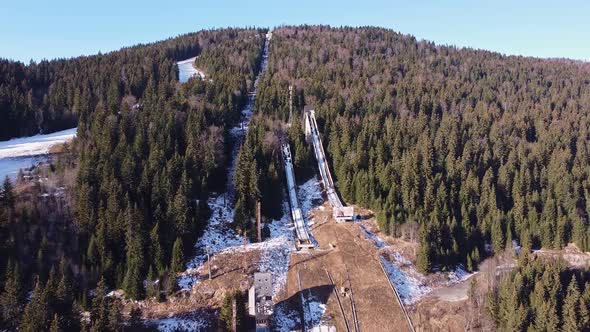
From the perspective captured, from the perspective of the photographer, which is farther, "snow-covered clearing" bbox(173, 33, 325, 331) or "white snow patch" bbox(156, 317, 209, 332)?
"snow-covered clearing" bbox(173, 33, 325, 331)

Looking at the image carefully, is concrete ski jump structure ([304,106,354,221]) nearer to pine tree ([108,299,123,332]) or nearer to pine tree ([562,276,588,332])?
pine tree ([562,276,588,332])

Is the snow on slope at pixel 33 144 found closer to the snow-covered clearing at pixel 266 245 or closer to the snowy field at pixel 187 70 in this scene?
the snow-covered clearing at pixel 266 245

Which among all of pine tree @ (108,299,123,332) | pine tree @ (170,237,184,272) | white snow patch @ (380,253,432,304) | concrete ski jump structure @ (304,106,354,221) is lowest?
white snow patch @ (380,253,432,304)

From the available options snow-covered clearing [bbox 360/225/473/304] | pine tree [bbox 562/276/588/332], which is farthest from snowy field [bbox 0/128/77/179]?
pine tree [bbox 562/276/588/332]

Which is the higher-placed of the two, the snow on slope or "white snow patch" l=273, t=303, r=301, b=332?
the snow on slope

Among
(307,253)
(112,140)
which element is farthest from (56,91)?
(307,253)

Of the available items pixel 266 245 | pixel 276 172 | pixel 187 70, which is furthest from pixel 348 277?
pixel 187 70

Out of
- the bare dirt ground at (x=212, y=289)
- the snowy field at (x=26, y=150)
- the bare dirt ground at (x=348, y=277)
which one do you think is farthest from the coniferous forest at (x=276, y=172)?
the bare dirt ground at (x=348, y=277)
